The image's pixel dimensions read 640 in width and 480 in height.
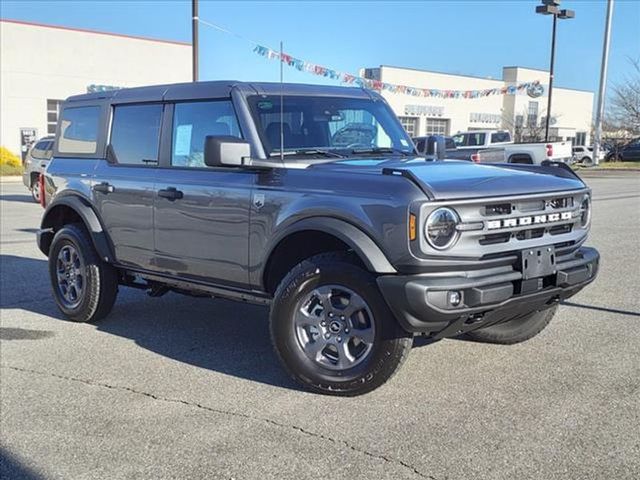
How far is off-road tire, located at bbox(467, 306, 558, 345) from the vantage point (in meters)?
Answer: 5.25

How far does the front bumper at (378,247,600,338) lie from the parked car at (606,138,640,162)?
3688 cm

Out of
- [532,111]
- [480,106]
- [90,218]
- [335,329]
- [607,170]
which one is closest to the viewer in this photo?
[335,329]

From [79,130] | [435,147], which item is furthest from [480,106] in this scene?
[79,130]

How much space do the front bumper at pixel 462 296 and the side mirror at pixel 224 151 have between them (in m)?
1.34

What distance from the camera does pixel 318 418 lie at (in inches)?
157

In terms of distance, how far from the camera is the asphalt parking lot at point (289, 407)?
343cm

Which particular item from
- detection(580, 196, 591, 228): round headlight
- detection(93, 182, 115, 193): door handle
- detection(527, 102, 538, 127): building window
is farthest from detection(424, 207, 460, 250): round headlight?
detection(527, 102, 538, 127): building window

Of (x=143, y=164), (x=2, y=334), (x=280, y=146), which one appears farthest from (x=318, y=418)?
(x=2, y=334)

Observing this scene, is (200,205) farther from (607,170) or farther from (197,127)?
(607,170)

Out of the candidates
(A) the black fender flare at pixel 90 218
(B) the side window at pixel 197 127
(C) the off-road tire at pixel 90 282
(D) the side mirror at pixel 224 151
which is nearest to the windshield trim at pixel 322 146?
(B) the side window at pixel 197 127

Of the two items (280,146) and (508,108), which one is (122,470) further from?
(508,108)

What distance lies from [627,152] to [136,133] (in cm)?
3704

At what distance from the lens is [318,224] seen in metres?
4.26

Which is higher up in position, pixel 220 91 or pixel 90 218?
pixel 220 91
